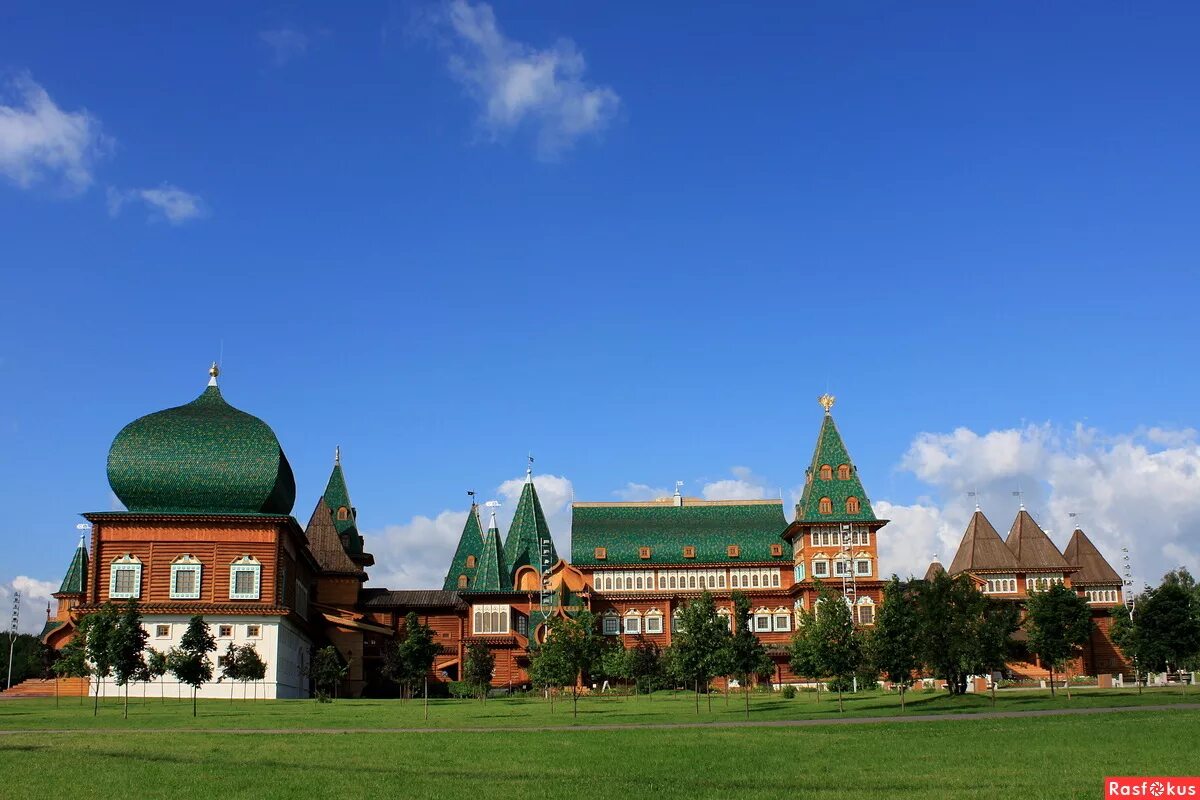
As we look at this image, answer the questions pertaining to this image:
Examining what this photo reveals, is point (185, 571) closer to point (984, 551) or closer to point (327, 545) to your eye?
point (327, 545)

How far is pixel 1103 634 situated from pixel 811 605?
23817 mm

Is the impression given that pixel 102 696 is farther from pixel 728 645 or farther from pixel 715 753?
pixel 715 753

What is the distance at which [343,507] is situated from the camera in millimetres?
92062

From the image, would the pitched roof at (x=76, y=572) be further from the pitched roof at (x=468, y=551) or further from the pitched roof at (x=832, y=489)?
the pitched roof at (x=832, y=489)

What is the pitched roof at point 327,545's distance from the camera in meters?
87.1

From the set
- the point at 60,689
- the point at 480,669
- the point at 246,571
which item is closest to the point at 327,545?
the point at 246,571

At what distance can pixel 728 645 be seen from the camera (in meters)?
46.3

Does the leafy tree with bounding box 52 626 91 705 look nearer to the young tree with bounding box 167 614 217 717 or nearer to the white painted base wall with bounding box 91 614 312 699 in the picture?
the young tree with bounding box 167 614 217 717

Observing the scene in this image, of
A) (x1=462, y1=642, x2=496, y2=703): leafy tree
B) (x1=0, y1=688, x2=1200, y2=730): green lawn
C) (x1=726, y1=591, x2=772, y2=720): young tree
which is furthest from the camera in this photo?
(x1=462, y1=642, x2=496, y2=703): leafy tree

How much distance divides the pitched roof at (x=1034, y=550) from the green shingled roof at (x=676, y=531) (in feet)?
56.8

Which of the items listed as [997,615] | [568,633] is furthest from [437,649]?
[997,615]

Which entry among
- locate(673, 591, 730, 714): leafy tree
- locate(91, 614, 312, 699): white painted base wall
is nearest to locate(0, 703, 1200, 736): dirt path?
locate(673, 591, 730, 714): leafy tree

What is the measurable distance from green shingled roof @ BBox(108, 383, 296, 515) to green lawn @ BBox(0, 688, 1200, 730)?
13.3 meters

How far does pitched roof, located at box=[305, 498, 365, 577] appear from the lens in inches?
3428
